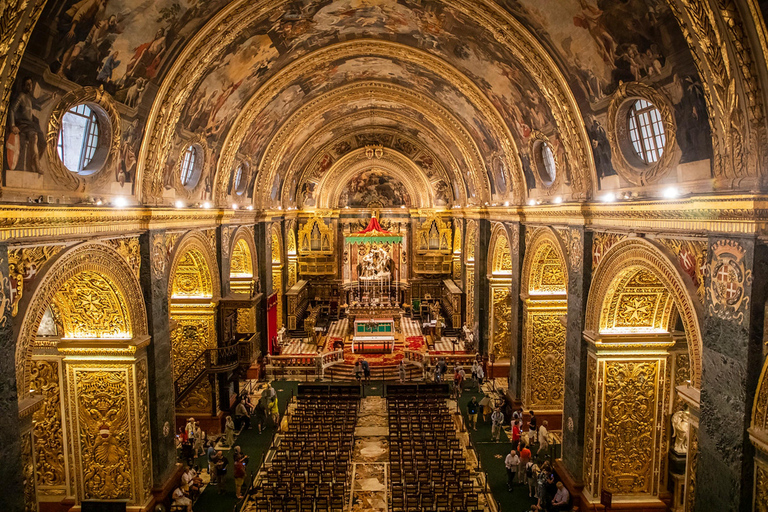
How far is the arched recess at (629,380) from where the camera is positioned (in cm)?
1165

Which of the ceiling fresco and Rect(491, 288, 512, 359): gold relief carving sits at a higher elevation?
the ceiling fresco

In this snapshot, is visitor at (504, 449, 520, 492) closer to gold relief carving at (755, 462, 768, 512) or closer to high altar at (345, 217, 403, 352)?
gold relief carving at (755, 462, 768, 512)

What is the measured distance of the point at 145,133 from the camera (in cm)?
1215

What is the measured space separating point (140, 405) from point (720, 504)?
1178 cm

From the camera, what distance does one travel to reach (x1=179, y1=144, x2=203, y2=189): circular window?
15938 millimetres

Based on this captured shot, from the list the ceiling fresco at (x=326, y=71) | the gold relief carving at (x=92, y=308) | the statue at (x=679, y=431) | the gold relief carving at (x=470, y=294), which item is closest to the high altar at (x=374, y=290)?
the gold relief carving at (x=470, y=294)

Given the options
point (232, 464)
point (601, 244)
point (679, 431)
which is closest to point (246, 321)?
point (232, 464)

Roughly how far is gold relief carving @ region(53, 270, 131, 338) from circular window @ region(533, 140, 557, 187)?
12.6 metres

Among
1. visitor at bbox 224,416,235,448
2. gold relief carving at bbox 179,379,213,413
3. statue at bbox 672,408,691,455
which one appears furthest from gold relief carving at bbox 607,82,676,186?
gold relief carving at bbox 179,379,213,413

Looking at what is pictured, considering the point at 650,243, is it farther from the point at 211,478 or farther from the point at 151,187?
the point at 211,478

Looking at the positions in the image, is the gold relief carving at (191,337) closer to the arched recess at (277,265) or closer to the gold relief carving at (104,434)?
the gold relief carving at (104,434)

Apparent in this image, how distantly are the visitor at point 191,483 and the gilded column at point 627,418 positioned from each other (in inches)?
391

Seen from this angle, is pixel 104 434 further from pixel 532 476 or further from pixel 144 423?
pixel 532 476

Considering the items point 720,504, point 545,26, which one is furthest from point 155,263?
point 720,504
